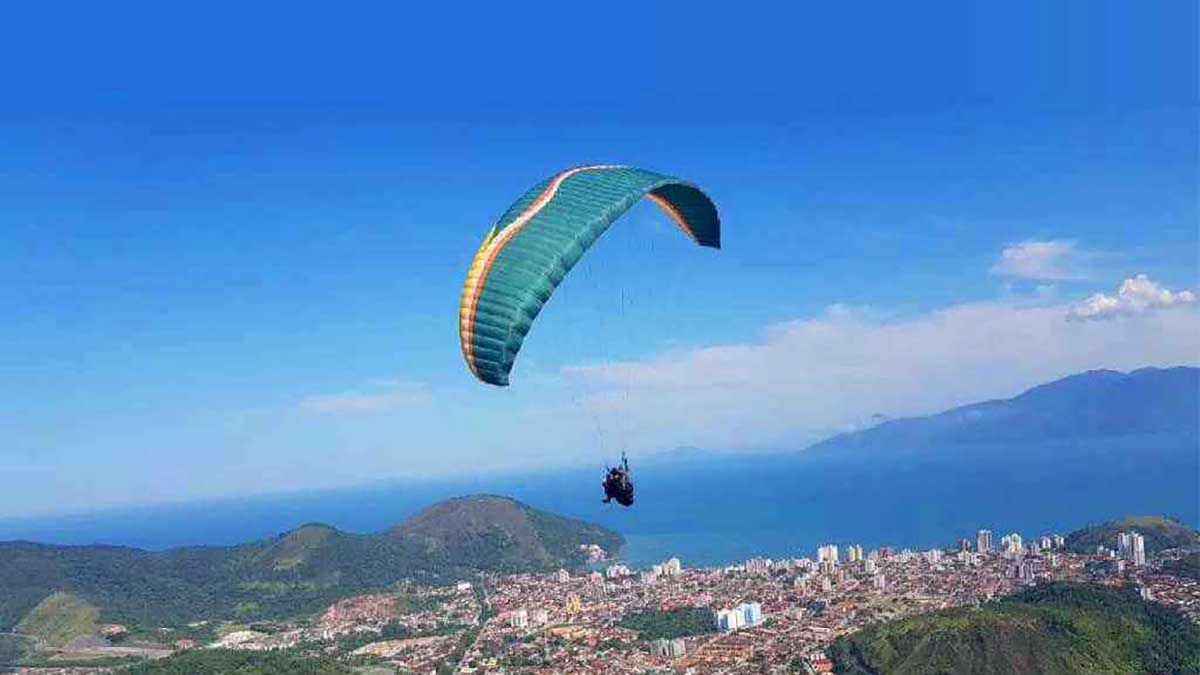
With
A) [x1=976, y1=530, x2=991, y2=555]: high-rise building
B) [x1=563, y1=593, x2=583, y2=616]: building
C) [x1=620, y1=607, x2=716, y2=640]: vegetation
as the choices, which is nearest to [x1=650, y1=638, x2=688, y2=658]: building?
[x1=620, y1=607, x2=716, y2=640]: vegetation

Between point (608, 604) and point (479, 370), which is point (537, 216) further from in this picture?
point (608, 604)

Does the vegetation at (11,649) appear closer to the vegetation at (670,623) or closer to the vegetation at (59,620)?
the vegetation at (59,620)

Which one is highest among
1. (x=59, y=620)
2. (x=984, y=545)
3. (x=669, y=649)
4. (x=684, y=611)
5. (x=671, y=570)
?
(x=59, y=620)

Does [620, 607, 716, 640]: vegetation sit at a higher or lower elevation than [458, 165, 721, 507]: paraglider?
lower

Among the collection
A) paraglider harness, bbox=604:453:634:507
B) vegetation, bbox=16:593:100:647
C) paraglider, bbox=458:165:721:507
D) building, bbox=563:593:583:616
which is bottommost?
building, bbox=563:593:583:616

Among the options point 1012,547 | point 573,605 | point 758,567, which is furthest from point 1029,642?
point 758,567

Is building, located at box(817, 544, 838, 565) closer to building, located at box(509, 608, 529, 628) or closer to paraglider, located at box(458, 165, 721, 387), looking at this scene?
building, located at box(509, 608, 529, 628)

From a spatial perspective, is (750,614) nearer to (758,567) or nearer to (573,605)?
(573,605)
